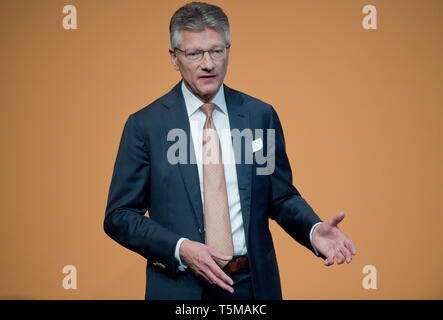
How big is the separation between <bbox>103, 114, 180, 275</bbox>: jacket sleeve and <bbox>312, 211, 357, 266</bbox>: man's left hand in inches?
17.3

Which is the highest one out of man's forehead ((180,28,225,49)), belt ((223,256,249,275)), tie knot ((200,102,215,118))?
man's forehead ((180,28,225,49))

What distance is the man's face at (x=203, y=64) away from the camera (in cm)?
188

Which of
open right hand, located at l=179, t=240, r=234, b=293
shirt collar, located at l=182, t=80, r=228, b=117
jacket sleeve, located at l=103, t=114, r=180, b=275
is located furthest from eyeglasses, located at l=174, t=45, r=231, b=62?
open right hand, located at l=179, t=240, r=234, b=293

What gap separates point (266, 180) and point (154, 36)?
148 cm

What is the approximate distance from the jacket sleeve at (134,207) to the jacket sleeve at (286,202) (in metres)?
0.40

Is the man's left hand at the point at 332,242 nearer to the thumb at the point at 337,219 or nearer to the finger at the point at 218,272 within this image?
the thumb at the point at 337,219

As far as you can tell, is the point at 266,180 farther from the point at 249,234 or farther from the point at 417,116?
the point at 417,116

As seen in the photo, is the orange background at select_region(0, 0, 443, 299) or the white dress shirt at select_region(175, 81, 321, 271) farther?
the orange background at select_region(0, 0, 443, 299)

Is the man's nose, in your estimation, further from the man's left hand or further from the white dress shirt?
the man's left hand

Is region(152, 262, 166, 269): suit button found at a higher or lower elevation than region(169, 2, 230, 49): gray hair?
lower

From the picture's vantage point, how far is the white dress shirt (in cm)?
189

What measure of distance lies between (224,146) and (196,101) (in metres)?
0.18

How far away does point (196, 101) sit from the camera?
1966mm

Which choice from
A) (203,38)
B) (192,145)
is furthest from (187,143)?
(203,38)
